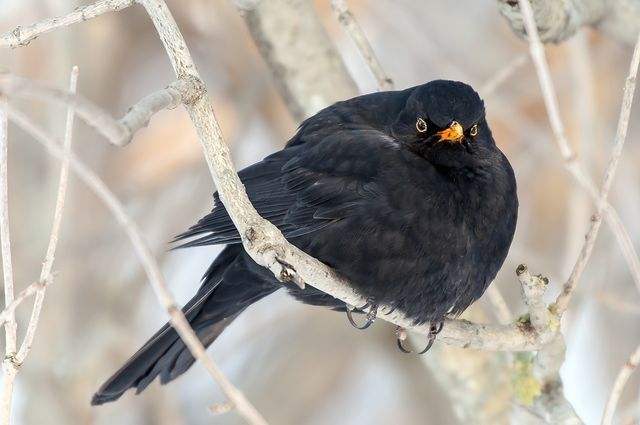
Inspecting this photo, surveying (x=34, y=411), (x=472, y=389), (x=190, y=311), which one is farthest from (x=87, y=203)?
(x=472, y=389)

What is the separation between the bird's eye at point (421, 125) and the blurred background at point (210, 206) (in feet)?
5.01

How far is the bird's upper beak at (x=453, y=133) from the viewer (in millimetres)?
3789

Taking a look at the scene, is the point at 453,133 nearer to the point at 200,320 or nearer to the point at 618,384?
the point at 618,384

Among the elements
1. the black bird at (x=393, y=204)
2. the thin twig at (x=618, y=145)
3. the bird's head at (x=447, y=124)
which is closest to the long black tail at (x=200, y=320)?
the black bird at (x=393, y=204)

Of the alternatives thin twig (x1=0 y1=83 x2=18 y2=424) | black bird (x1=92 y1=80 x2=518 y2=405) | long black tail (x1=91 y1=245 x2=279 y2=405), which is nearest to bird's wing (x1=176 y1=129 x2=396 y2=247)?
black bird (x1=92 y1=80 x2=518 y2=405)

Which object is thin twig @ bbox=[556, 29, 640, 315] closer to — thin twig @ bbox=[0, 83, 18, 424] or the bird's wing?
the bird's wing

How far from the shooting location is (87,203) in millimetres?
6363

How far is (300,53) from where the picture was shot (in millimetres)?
4754

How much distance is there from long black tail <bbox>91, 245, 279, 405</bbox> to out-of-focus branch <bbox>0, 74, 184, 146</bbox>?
5.61ft

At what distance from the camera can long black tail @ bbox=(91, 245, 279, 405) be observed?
4203 millimetres

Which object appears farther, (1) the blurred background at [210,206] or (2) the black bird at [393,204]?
(1) the blurred background at [210,206]

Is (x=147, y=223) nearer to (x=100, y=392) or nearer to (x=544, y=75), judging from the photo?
(x=100, y=392)

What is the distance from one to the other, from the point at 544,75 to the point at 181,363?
2454mm

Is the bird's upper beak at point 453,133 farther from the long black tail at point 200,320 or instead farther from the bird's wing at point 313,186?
the long black tail at point 200,320
